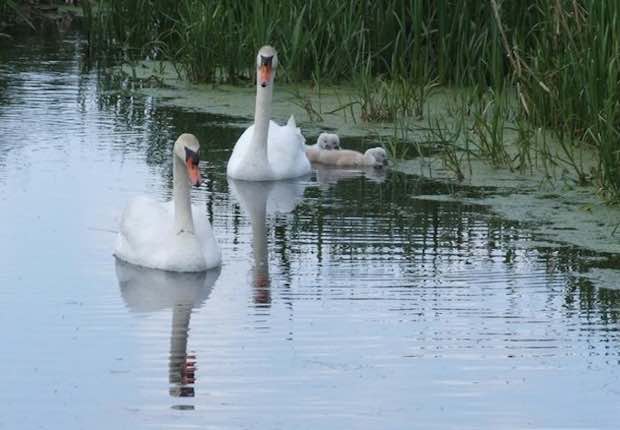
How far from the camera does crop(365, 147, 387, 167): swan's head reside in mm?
12344

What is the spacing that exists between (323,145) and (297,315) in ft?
15.6

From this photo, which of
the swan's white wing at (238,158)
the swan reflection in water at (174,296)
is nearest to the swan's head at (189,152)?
the swan reflection in water at (174,296)

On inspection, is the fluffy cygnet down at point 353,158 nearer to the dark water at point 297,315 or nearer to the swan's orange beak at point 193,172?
the dark water at point 297,315

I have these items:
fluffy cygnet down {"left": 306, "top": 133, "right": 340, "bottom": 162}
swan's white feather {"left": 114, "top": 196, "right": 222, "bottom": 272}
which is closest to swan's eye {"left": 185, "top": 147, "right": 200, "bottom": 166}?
swan's white feather {"left": 114, "top": 196, "right": 222, "bottom": 272}

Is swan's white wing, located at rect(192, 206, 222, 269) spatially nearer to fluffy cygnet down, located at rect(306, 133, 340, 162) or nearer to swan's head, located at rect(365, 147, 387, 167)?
swan's head, located at rect(365, 147, 387, 167)

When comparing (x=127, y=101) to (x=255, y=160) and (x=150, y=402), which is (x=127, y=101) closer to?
(x=255, y=160)

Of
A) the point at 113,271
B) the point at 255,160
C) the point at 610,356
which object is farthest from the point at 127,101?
the point at 610,356

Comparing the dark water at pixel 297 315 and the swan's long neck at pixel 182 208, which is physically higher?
the swan's long neck at pixel 182 208

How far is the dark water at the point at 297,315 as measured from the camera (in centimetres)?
687

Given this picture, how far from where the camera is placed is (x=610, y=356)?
762 cm

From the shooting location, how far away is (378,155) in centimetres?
1235

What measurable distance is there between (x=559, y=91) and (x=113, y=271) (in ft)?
14.2

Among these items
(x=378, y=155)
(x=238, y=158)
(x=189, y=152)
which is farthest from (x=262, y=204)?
(x=189, y=152)

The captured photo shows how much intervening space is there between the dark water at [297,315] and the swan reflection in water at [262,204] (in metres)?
0.02
